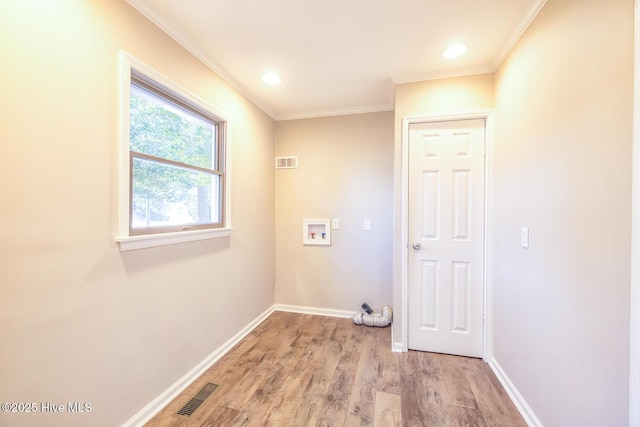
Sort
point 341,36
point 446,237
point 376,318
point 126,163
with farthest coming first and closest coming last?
point 376,318
point 446,237
point 341,36
point 126,163

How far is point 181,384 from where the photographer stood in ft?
6.02

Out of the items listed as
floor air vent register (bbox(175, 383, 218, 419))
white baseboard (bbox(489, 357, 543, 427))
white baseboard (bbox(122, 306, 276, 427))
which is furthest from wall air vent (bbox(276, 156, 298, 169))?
white baseboard (bbox(489, 357, 543, 427))

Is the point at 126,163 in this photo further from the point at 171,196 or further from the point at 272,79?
the point at 272,79

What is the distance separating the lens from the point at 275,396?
Answer: 1.79 metres

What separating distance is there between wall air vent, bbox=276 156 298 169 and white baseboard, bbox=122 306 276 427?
1.87 meters

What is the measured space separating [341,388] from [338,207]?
1.85 m

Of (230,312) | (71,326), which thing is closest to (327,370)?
(230,312)

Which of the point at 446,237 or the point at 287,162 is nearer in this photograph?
the point at 446,237

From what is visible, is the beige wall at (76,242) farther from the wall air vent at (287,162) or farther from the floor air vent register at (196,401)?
the wall air vent at (287,162)

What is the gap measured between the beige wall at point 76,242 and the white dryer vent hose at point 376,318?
5.63 ft

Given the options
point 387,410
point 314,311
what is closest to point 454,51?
point 387,410

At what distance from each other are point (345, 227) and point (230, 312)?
1545 mm

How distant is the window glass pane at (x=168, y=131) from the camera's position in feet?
5.23

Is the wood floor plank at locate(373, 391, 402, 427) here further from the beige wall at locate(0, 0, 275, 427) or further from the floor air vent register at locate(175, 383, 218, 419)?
the beige wall at locate(0, 0, 275, 427)
